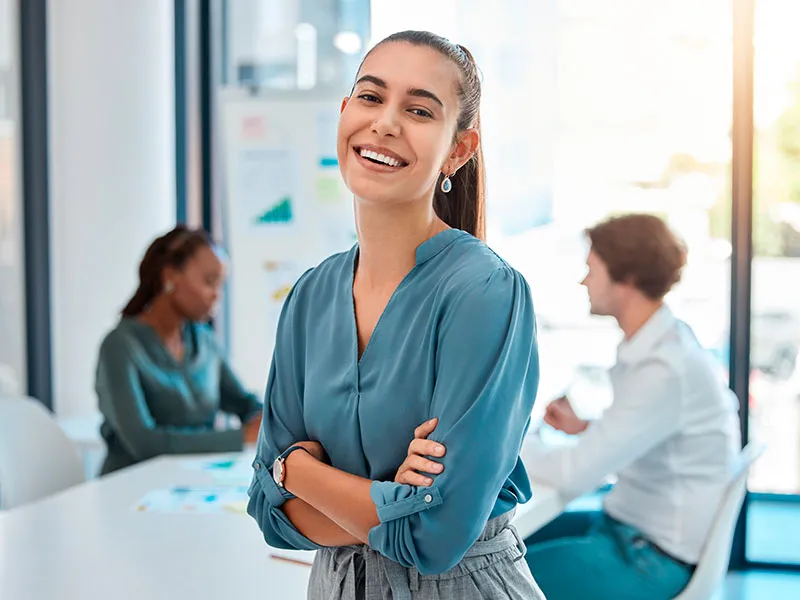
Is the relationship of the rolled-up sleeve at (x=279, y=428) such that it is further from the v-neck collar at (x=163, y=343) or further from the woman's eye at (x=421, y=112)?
the v-neck collar at (x=163, y=343)

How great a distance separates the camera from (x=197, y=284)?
126 inches

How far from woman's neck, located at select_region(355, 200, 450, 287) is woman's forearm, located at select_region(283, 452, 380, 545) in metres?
0.27

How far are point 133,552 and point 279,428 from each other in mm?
792

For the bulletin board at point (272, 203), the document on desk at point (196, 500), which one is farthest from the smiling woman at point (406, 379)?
the bulletin board at point (272, 203)

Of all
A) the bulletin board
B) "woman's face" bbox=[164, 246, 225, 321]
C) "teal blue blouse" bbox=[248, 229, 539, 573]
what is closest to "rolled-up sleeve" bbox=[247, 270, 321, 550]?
"teal blue blouse" bbox=[248, 229, 539, 573]

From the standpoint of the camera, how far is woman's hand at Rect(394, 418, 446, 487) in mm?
1172

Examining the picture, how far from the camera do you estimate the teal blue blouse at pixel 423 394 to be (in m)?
1.17

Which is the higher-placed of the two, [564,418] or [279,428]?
[279,428]

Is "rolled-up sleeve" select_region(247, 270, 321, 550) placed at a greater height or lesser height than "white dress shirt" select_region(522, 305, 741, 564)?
greater

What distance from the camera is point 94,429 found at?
13.2 ft

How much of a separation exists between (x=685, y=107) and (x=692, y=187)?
0.37m

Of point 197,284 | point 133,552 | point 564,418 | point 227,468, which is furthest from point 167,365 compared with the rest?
point 564,418

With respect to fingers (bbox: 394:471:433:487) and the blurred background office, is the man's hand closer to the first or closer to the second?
fingers (bbox: 394:471:433:487)

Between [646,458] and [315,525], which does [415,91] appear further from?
[646,458]
